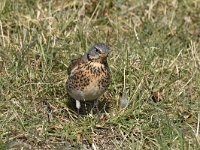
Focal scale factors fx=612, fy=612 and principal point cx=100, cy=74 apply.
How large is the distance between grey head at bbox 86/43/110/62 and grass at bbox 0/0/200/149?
60 centimetres

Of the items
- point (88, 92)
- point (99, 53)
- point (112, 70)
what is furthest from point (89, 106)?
point (99, 53)

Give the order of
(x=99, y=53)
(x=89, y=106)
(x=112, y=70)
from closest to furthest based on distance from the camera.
→ (x=99, y=53), (x=89, y=106), (x=112, y=70)

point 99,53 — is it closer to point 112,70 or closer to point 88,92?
point 88,92

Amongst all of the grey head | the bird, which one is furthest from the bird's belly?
the grey head

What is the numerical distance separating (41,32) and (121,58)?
40.2 inches

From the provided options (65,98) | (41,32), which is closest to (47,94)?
(65,98)

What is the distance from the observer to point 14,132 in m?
5.50

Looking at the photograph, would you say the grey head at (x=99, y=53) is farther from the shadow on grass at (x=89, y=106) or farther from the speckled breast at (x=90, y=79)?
the shadow on grass at (x=89, y=106)

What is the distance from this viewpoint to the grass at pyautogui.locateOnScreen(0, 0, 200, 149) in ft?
18.3

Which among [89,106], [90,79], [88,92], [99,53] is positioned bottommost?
[89,106]

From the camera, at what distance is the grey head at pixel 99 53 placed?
5457mm

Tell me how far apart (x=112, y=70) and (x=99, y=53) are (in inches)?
40.6

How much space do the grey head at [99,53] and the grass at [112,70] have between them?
1.98 feet

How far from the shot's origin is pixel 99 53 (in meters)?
5.50
